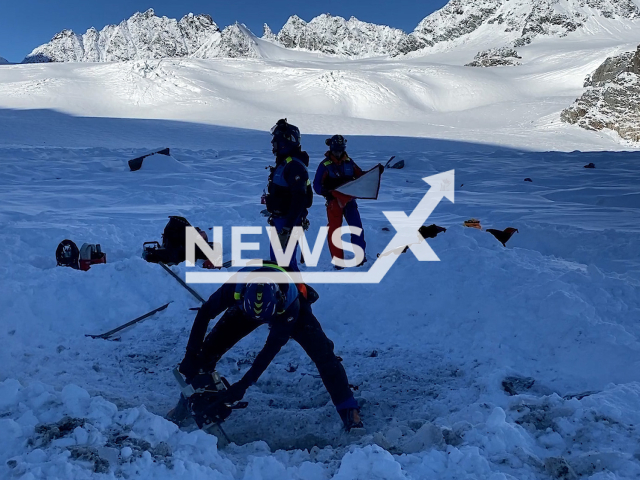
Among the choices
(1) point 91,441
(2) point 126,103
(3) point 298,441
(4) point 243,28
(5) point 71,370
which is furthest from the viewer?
(4) point 243,28

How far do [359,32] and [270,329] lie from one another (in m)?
127

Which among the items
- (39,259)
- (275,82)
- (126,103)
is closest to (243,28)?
(275,82)

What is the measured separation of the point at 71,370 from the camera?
4.10m

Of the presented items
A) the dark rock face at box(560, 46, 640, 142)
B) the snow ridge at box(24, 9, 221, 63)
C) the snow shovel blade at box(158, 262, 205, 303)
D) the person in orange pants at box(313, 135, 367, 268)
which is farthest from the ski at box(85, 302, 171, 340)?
the snow ridge at box(24, 9, 221, 63)

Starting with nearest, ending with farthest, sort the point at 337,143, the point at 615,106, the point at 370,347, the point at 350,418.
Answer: the point at 350,418 → the point at 370,347 → the point at 337,143 → the point at 615,106

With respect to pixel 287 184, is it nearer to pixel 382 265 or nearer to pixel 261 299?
pixel 382 265

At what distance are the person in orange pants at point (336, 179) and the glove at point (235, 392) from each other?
11.0 feet

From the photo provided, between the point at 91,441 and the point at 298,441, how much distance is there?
1.31 metres

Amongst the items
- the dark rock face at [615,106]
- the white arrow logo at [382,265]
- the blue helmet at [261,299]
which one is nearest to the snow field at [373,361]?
the white arrow logo at [382,265]

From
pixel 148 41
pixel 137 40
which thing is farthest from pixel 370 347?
pixel 137 40

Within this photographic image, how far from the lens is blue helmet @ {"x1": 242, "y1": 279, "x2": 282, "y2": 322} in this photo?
3.17 metres

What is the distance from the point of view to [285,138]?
5.23 meters

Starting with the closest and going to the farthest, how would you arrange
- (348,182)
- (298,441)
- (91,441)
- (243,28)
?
(91,441) < (298,441) < (348,182) < (243,28)

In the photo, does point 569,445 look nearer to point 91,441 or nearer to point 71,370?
point 91,441
